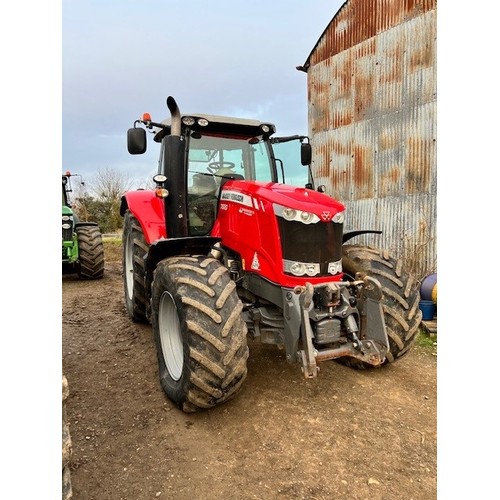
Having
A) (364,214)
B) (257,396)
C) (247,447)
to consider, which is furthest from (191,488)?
(364,214)

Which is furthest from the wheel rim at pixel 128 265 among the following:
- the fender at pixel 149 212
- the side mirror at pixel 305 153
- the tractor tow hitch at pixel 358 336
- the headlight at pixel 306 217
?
the tractor tow hitch at pixel 358 336

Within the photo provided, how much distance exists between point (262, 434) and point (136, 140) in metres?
2.64

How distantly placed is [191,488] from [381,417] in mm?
1537

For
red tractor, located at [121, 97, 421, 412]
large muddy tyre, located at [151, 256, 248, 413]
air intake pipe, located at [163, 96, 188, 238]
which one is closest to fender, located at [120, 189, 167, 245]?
red tractor, located at [121, 97, 421, 412]

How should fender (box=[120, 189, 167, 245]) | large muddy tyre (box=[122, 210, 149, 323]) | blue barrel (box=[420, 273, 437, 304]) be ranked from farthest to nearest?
blue barrel (box=[420, 273, 437, 304]), large muddy tyre (box=[122, 210, 149, 323]), fender (box=[120, 189, 167, 245])

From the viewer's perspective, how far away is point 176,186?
154 inches

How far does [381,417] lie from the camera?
3.22m

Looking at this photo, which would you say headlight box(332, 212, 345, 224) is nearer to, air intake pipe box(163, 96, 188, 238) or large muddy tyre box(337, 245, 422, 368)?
large muddy tyre box(337, 245, 422, 368)

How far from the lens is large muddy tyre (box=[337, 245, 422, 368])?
363 cm

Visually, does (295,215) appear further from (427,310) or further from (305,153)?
(427,310)

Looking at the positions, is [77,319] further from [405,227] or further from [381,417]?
[405,227]

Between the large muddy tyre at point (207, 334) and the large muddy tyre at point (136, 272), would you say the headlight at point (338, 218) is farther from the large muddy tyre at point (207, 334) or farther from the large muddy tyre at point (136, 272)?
the large muddy tyre at point (136, 272)

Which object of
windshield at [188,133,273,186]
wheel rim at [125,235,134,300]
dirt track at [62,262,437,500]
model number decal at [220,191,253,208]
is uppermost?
windshield at [188,133,273,186]

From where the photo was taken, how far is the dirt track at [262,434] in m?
2.50
